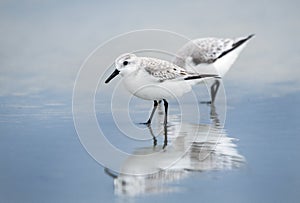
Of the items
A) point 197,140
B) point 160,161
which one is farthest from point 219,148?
point 160,161

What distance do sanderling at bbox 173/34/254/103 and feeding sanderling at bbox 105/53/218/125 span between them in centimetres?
93

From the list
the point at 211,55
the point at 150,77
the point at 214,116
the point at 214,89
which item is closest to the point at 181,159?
the point at 150,77

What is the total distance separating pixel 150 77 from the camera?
15.0 feet

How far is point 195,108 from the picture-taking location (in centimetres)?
523

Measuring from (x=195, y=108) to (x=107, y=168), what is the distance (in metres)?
1.69

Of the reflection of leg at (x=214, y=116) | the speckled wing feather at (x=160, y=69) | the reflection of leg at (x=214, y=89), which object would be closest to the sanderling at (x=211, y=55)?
the reflection of leg at (x=214, y=89)

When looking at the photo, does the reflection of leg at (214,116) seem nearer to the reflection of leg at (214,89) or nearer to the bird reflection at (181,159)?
the bird reflection at (181,159)

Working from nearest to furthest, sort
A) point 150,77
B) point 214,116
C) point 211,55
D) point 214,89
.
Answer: point 150,77 < point 214,116 < point 211,55 < point 214,89

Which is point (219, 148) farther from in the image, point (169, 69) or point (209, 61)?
point (209, 61)

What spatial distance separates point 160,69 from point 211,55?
4.19ft

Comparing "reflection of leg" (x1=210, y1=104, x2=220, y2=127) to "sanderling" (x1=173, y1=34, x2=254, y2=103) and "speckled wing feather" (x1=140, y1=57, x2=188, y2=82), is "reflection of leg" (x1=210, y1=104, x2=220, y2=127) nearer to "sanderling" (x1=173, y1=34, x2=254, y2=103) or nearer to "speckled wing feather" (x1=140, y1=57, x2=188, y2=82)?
"sanderling" (x1=173, y1=34, x2=254, y2=103)

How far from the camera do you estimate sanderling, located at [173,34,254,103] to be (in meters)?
5.68

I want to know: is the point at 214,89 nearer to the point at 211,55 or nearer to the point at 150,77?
the point at 211,55

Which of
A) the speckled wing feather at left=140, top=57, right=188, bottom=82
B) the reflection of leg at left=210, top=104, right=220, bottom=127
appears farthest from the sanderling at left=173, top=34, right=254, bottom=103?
the speckled wing feather at left=140, top=57, right=188, bottom=82
